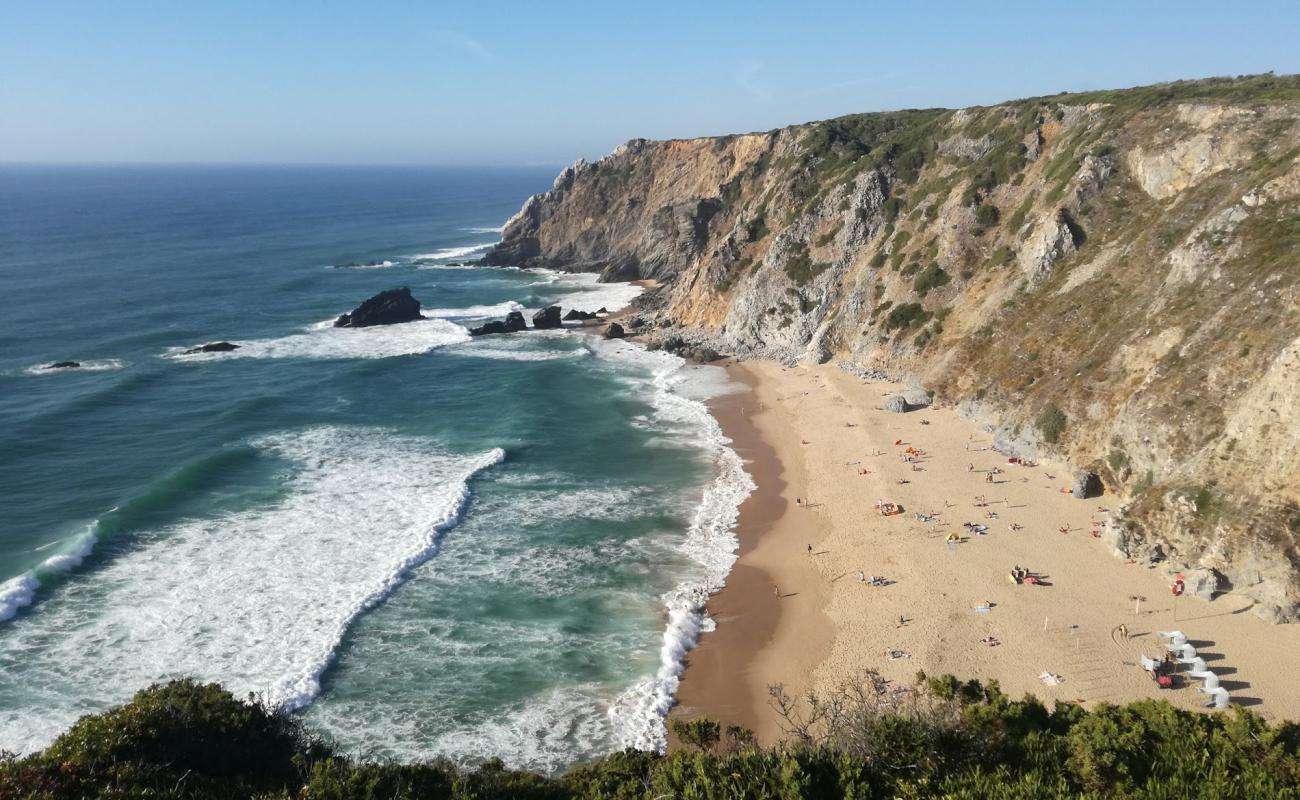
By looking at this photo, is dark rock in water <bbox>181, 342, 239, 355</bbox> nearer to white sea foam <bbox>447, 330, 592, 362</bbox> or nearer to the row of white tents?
white sea foam <bbox>447, 330, 592, 362</bbox>

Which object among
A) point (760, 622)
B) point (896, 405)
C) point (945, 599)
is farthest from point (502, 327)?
point (945, 599)

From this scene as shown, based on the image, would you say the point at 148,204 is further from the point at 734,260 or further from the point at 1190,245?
the point at 1190,245

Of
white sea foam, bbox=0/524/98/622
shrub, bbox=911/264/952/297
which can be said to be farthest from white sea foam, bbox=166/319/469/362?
shrub, bbox=911/264/952/297

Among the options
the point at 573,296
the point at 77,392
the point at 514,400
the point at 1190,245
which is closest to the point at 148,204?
the point at 573,296

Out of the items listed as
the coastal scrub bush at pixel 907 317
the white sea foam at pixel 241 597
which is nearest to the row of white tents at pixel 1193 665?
the white sea foam at pixel 241 597

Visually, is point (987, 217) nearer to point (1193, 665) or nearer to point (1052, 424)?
point (1052, 424)
